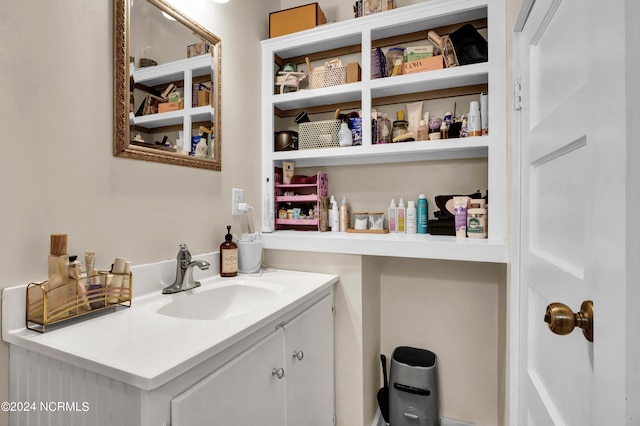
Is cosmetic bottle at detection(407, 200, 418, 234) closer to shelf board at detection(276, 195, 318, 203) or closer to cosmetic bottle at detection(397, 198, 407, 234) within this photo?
cosmetic bottle at detection(397, 198, 407, 234)

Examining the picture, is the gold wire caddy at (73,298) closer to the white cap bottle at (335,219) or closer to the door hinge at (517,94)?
the white cap bottle at (335,219)

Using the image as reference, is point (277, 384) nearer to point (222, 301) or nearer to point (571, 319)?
point (222, 301)

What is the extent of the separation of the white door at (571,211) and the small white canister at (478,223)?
14.2 inches

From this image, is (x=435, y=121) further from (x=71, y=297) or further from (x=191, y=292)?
(x=71, y=297)

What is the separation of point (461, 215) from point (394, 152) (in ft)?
1.47

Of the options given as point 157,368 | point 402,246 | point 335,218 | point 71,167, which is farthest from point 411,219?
point 71,167

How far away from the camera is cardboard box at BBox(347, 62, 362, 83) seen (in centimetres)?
168

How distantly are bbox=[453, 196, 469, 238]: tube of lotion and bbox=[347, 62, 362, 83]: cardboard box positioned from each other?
83 centimetres

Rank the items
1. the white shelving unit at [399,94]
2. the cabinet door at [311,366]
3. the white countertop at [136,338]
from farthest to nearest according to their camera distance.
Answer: the white shelving unit at [399,94] → the cabinet door at [311,366] → the white countertop at [136,338]

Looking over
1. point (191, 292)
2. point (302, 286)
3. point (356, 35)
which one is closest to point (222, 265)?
point (191, 292)

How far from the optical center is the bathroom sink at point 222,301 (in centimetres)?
117

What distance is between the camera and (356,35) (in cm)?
169

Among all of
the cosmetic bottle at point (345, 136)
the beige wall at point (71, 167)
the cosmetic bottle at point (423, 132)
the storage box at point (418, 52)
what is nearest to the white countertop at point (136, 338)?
the beige wall at point (71, 167)

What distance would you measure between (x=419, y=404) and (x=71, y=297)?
1.51 meters
